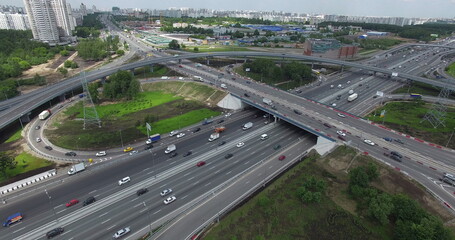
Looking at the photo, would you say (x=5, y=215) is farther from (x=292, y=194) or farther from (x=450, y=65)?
(x=450, y=65)

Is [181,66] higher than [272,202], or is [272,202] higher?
[181,66]

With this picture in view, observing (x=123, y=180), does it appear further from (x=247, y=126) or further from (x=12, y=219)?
(x=247, y=126)

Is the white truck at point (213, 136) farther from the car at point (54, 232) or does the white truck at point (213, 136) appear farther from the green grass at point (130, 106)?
→ the car at point (54, 232)

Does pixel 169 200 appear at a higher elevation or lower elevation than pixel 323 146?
lower

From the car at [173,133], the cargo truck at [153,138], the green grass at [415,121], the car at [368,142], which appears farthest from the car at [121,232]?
the green grass at [415,121]

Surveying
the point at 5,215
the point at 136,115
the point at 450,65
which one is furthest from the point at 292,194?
the point at 450,65

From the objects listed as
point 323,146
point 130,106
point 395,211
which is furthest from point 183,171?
point 130,106
